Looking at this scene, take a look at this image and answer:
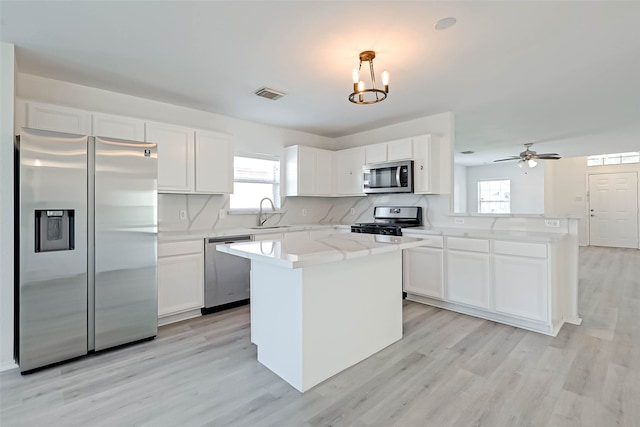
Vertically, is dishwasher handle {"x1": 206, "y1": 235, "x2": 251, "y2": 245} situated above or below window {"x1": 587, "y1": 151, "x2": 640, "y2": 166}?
below

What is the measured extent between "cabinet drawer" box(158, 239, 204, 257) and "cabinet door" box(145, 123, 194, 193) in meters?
0.61

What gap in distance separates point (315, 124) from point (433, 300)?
2842 mm

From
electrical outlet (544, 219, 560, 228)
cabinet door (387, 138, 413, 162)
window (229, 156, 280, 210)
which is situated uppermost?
cabinet door (387, 138, 413, 162)

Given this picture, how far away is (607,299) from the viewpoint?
3.85 m

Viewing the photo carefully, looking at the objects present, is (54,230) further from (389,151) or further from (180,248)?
(389,151)

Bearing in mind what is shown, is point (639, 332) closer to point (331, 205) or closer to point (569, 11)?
point (569, 11)

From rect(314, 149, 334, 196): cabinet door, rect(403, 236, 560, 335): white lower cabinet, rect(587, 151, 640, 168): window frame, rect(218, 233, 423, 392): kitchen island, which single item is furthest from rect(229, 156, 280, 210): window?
rect(587, 151, 640, 168): window frame

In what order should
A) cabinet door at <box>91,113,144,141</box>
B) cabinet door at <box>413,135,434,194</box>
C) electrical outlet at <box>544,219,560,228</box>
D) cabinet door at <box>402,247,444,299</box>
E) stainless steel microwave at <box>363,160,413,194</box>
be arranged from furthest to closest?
1. stainless steel microwave at <box>363,160,413,194</box>
2. cabinet door at <box>413,135,434,194</box>
3. cabinet door at <box>402,247,444,299</box>
4. electrical outlet at <box>544,219,560,228</box>
5. cabinet door at <box>91,113,144,141</box>

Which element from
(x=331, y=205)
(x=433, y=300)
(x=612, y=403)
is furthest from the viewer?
(x=331, y=205)

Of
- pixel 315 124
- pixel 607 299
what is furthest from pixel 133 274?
pixel 607 299

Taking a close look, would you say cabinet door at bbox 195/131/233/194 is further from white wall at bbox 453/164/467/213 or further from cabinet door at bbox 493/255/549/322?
white wall at bbox 453/164/467/213

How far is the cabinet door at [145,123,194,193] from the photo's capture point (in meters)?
3.34

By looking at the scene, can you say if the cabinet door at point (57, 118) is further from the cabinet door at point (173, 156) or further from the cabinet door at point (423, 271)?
the cabinet door at point (423, 271)

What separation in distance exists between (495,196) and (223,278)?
9036 mm
